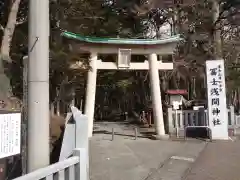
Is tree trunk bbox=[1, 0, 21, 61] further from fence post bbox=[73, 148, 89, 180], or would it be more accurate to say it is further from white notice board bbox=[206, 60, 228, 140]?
white notice board bbox=[206, 60, 228, 140]

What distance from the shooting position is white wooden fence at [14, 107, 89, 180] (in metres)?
3.84

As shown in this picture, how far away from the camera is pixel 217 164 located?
9.46 m

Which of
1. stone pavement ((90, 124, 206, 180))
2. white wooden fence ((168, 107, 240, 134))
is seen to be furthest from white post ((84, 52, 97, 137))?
white wooden fence ((168, 107, 240, 134))

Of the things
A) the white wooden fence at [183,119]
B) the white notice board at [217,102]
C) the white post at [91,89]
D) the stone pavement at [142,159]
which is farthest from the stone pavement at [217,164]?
the white post at [91,89]

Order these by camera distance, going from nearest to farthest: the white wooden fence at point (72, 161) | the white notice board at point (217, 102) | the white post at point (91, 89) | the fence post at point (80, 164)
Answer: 1. the white wooden fence at point (72, 161)
2. the fence post at point (80, 164)
3. the white notice board at point (217, 102)
4. the white post at point (91, 89)

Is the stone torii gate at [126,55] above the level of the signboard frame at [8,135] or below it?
above

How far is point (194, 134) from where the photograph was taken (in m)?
15.8

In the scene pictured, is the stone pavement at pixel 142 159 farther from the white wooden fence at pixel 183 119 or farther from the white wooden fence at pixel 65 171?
the white wooden fence at pixel 65 171

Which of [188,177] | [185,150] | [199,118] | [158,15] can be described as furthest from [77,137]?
[158,15]

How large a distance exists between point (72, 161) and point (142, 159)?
6.07 metres

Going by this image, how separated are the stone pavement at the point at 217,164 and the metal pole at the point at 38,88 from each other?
183 inches

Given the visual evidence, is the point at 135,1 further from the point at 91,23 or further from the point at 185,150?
the point at 185,150

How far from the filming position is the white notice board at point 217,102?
48.6 ft

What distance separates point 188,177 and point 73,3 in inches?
355
